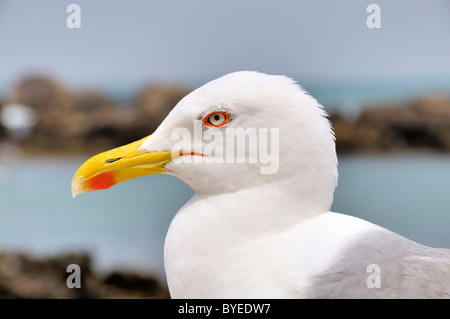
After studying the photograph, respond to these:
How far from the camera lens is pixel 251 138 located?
37.6 inches

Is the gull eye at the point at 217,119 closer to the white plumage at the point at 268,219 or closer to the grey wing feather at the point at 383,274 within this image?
the white plumage at the point at 268,219

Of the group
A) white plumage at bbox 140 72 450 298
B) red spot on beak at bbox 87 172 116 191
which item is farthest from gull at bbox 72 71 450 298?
red spot on beak at bbox 87 172 116 191

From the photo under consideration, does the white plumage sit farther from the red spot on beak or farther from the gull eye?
the red spot on beak

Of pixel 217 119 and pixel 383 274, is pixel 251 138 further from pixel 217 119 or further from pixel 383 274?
pixel 383 274

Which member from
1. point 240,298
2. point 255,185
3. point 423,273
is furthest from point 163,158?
point 423,273

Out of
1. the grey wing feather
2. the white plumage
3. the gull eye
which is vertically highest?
the gull eye

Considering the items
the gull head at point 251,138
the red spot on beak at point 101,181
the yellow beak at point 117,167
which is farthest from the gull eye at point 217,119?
the red spot on beak at point 101,181

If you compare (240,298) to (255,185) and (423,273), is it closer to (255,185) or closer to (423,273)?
(255,185)

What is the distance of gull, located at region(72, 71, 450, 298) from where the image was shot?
91 cm

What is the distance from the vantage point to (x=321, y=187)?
0.96 m

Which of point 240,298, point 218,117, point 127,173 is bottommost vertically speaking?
point 240,298

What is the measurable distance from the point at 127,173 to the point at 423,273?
1.94 feet

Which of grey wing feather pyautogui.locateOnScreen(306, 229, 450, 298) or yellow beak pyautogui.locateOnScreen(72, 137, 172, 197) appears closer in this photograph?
grey wing feather pyautogui.locateOnScreen(306, 229, 450, 298)

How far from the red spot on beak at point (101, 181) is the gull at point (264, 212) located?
118 millimetres
